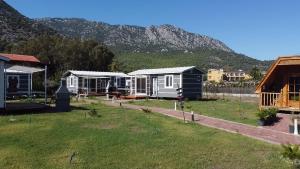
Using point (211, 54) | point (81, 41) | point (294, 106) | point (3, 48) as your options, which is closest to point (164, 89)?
point (294, 106)

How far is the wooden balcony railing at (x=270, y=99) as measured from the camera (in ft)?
78.4

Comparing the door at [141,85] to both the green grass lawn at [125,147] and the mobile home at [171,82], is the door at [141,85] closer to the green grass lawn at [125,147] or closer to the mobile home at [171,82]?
the mobile home at [171,82]

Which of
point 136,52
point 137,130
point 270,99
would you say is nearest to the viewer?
point 137,130

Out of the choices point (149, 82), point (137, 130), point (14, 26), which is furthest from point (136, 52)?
point (137, 130)

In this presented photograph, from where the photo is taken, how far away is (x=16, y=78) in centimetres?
3741

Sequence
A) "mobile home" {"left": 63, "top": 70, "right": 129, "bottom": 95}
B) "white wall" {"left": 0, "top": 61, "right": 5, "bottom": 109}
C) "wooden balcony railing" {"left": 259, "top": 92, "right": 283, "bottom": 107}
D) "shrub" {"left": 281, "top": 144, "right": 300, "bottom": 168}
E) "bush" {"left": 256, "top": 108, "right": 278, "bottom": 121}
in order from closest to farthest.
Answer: "shrub" {"left": 281, "top": 144, "right": 300, "bottom": 168}
"bush" {"left": 256, "top": 108, "right": 278, "bottom": 121}
"white wall" {"left": 0, "top": 61, "right": 5, "bottom": 109}
"wooden balcony railing" {"left": 259, "top": 92, "right": 283, "bottom": 107}
"mobile home" {"left": 63, "top": 70, "right": 129, "bottom": 95}

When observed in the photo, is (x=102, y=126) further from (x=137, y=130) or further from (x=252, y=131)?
(x=252, y=131)

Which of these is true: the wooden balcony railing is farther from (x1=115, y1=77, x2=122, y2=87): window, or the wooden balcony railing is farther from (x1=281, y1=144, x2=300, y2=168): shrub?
(x1=115, y1=77, x2=122, y2=87): window

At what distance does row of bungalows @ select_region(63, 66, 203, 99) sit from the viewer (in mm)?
38781

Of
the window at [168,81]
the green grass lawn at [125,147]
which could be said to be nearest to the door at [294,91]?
the green grass lawn at [125,147]

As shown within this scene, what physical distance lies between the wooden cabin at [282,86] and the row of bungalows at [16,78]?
1430 centimetres

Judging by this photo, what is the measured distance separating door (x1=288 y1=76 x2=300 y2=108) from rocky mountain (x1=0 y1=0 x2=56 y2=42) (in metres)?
67.7

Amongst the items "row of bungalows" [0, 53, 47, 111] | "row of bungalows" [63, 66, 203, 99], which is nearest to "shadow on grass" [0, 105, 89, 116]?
"row of bungalows" [0, 53, 47, 111]

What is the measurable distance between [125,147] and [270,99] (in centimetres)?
1421
